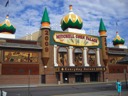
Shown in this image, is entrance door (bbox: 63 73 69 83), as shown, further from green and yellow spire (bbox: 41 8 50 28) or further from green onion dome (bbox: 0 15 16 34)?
green onion dome (bbox: 0 15 16 34)

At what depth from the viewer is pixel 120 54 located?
2571 inches

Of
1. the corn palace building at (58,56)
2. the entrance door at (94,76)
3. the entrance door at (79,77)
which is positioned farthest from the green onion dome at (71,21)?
the entrance door at (94,76)

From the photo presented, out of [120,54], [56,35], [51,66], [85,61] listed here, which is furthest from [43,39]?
[120,54]

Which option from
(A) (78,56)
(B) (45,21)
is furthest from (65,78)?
(B) (45,21)

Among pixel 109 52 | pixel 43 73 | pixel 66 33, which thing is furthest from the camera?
pixel 109 52

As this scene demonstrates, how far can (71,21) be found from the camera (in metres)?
57.8

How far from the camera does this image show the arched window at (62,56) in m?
53.7

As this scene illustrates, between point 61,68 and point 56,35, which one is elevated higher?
point 56,35

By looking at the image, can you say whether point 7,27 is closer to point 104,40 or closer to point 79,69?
point 79,69

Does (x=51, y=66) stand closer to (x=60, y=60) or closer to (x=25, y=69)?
(x=60, y=60)

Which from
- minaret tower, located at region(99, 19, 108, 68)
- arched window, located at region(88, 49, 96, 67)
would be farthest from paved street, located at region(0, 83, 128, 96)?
minaret tower, located at region(99, 19, 108, 68)

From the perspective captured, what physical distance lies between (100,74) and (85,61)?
6.30 meters

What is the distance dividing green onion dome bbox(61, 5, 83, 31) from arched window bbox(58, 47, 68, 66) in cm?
773

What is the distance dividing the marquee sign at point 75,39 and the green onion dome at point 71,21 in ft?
10.8
